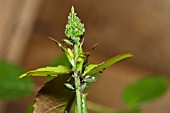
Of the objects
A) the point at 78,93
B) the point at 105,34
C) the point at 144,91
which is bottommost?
the point at 78,93

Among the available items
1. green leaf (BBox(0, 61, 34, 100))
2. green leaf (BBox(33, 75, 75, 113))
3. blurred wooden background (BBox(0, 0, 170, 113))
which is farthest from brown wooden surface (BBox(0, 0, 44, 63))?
green leaf (BBox(33, 75, 75, 113))

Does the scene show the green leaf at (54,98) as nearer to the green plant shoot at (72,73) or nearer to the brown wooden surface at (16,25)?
the green plant shoot at (72,73)

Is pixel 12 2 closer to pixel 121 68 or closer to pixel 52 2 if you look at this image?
pixel 52 2

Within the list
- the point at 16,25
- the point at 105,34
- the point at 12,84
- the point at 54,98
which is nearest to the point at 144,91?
the point at 12,84

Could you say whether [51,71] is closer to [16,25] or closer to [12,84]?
[12,84]

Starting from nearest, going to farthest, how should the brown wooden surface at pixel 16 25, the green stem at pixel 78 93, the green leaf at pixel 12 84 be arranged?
the green stem at pixel 78 93
the green leaf at pixel 12 84
the brown wooden surface at pixel 16 25

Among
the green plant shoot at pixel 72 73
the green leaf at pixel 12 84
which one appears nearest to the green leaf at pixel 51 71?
the green plant shoot at pixel 72 73

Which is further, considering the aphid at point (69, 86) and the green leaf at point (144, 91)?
the green leaf at point (144, 91)
